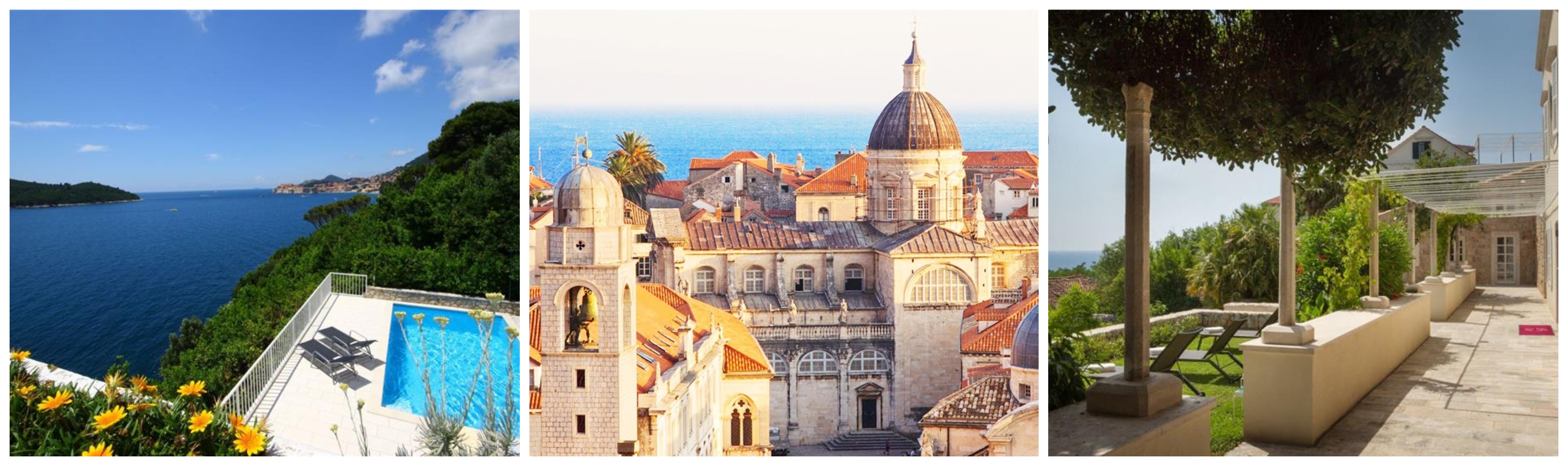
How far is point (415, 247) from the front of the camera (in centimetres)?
1380

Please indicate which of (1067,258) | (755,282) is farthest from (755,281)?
(1067,258)

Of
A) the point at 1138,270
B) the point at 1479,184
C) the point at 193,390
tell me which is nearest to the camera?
the point at 1138,270

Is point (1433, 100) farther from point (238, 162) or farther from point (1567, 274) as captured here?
point (238, 162)

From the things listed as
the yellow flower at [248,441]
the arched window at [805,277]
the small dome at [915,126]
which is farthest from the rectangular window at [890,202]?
the yellow flower at [248,441]

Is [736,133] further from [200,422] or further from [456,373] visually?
[200,422]

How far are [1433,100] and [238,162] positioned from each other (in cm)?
839

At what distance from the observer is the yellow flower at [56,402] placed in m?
5.77

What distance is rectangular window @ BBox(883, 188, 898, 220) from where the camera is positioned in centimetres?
598

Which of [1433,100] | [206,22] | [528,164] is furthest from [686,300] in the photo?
[206,22]

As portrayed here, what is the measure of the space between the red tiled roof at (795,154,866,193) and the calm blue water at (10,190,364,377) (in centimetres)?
522

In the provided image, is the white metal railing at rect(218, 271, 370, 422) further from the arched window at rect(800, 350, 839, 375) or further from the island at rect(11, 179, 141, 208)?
the arched window at rect(800, 350, 839, 375)

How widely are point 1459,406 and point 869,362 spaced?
455 cm

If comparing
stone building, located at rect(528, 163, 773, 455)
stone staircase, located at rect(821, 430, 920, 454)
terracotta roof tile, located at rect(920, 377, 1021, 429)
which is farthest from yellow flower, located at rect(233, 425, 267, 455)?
terracotta roof tile, located at rect(920, 377, 1021, 429)

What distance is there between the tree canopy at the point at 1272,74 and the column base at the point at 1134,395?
4.88ft
